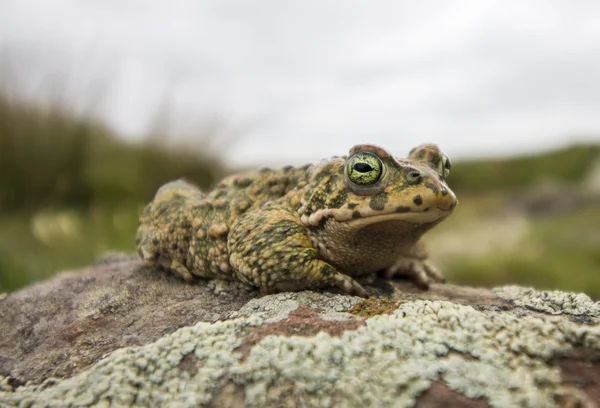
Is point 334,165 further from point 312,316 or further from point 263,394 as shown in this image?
point 263,394

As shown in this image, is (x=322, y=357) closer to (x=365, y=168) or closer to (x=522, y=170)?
(x=365, y=168)

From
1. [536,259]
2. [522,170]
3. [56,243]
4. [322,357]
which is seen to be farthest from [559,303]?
[522,170]

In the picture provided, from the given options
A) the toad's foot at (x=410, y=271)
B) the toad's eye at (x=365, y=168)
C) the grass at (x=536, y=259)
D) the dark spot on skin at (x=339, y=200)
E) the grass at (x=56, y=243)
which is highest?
the toad's eye at (x=365, y=168)

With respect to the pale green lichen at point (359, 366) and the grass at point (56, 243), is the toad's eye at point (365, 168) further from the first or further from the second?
the grass at point (56, 243)

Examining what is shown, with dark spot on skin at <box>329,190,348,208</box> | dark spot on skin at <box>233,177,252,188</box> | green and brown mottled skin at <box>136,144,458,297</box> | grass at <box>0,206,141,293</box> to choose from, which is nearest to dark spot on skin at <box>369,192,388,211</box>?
green and brown mottled skin at <box>136,144,458,297</box>

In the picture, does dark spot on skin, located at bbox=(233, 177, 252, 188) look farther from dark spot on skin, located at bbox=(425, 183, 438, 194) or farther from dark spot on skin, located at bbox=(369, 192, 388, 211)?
dark spot on skin, located at bbox=(425, 183, 438, 194)

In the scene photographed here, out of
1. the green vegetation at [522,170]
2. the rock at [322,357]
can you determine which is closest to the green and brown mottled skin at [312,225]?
the rock at [322,357]
